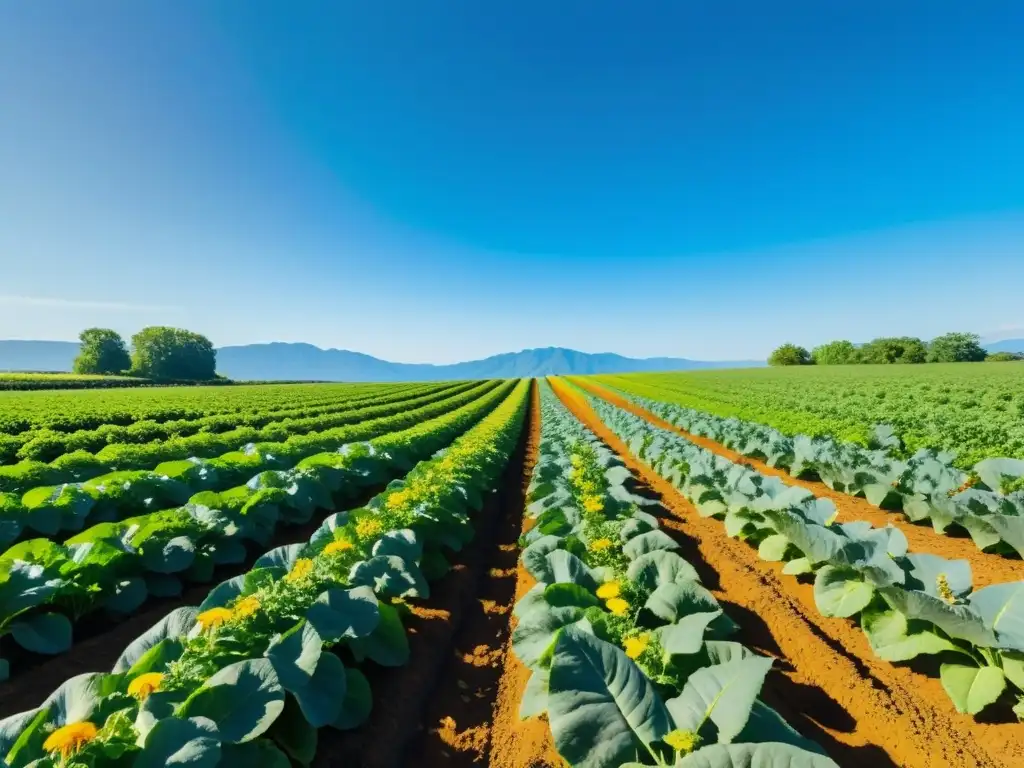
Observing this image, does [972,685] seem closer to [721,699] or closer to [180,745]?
[721,699]

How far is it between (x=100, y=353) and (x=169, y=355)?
9935 millimetres

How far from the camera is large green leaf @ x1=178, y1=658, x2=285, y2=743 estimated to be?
2066 millimetres

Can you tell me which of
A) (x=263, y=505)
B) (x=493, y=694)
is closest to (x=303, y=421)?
(x=263, y=505)

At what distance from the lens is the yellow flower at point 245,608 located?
2.78 metres

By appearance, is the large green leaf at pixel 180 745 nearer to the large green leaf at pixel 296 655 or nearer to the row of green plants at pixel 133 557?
the large green leaf at pixel 296 655

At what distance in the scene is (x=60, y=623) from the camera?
3.63 m

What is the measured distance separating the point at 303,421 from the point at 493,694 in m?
16.2

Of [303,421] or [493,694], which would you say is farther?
[303,421]

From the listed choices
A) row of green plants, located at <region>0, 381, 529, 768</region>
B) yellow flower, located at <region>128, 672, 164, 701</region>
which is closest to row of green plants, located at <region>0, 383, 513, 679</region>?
row of green plants, located at <region>0, 381, 529, 768</region>

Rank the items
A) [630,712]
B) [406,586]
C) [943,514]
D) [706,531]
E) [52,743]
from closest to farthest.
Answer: [52,743], [630,712], [406,586], [943,514], [706,531]

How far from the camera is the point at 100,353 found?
78.5 m

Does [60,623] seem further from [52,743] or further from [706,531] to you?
[706,531]

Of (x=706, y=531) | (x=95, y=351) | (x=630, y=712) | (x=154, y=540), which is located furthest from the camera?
(x=95, y=351)

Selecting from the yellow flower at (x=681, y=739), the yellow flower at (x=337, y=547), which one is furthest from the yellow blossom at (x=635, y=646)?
the yellow flower at (x=337, y=547)
